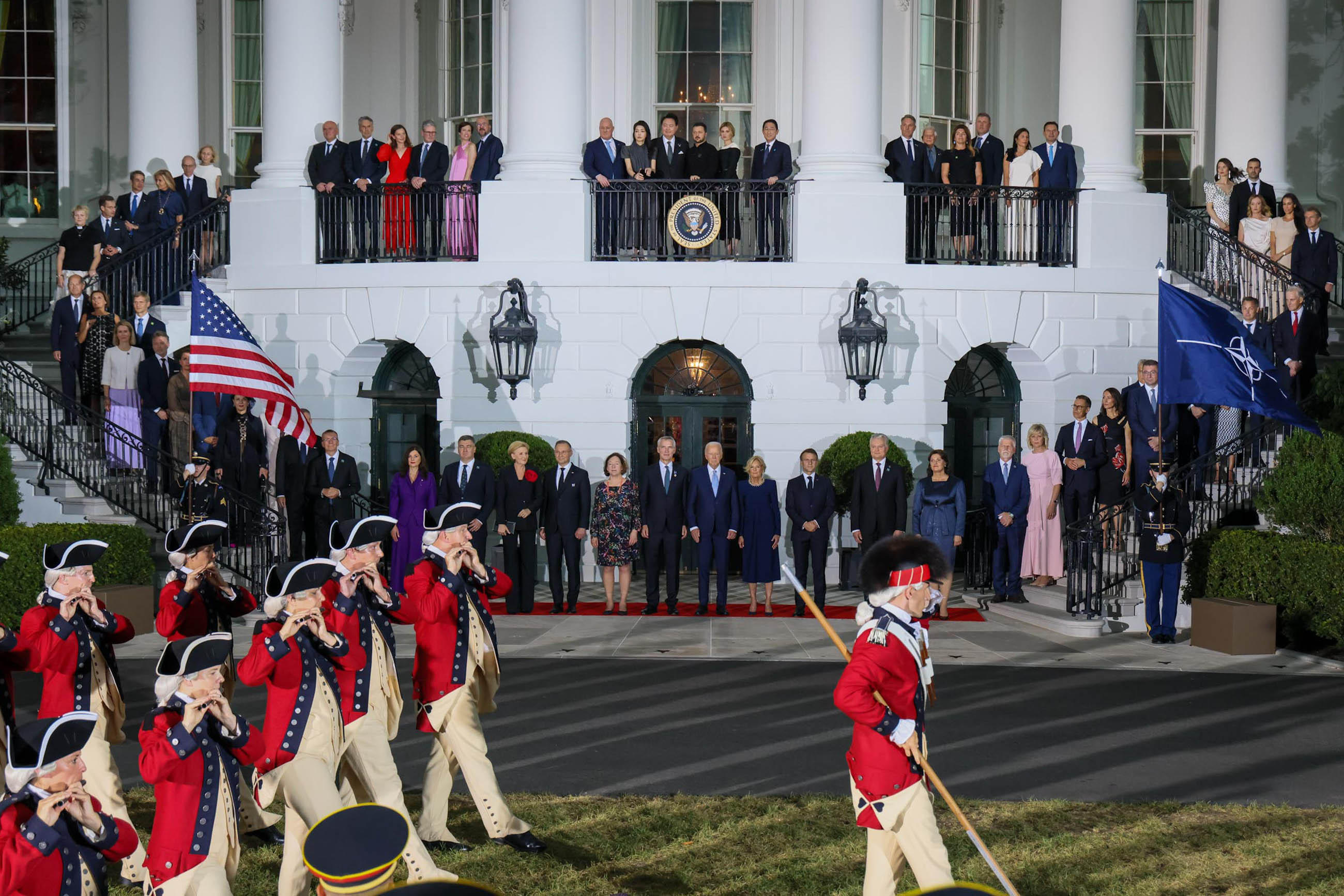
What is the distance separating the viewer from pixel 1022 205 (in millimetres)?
21297

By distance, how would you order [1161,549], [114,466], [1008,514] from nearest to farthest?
[1161,549], [1008,514], [114,466]

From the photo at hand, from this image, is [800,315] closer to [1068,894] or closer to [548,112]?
[548,112]

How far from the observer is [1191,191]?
81.3 feet

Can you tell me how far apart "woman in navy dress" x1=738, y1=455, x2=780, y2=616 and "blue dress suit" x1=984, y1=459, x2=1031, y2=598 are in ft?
7.88

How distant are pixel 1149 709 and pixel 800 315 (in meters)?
9.13

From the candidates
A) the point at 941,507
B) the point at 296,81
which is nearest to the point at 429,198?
the point at 296,81

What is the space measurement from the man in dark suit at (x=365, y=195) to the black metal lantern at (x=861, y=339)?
6.19m

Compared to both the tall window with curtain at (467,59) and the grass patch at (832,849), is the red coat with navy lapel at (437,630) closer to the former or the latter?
the grass patch at (832,849)

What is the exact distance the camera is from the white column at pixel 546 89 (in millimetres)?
20938

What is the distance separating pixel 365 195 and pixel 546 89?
8.98ft

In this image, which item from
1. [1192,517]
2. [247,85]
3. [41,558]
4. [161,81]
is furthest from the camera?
[247,85]

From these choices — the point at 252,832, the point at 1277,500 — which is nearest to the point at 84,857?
the point at 252,832

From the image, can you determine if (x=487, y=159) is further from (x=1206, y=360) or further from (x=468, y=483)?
(x=1206, y=360)

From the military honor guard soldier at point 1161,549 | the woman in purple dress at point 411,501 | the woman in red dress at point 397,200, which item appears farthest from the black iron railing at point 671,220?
the military honor guard soldier at point 1161,549
